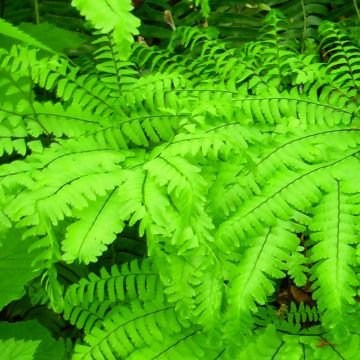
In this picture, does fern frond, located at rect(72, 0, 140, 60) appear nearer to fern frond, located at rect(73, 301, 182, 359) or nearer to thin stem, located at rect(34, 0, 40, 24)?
fern frond, located at rect(73, 301, 182, 359)

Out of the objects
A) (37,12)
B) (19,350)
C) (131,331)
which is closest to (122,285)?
(131,331)

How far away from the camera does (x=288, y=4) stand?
2285mm

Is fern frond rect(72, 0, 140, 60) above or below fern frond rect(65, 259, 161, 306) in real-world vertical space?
above

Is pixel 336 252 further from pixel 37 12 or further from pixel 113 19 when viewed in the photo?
pixel 37 12

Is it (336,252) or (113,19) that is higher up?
(113,19)

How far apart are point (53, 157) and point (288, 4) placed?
1.43 meters

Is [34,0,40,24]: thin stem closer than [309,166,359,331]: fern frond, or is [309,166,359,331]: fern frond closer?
[309,166,359,331]: fern frond

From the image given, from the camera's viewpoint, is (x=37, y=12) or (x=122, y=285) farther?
(x=37, y=12)

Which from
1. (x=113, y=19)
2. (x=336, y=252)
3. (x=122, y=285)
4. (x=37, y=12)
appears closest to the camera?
(x=113, y=19)

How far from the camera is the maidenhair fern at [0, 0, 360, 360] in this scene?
1.21 metres

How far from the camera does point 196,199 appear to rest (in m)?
1.17

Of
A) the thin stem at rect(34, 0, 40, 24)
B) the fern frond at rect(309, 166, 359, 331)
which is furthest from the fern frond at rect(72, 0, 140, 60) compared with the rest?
the thin stem at rect(34, 0, 40, 24)

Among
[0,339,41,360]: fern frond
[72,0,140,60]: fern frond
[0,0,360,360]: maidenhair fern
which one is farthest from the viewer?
[0,339,41,360]: fern frond

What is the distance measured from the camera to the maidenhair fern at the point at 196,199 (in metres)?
1.21
